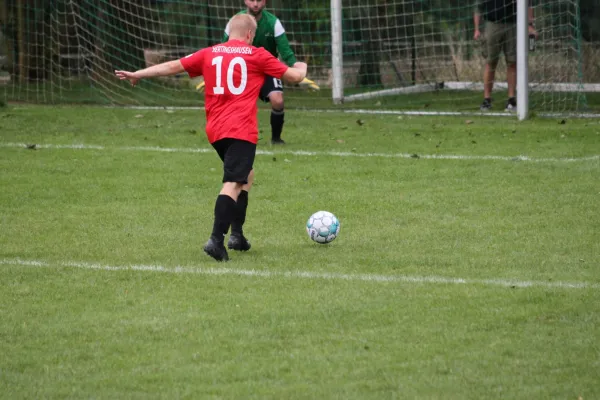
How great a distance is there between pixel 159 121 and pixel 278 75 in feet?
26.5

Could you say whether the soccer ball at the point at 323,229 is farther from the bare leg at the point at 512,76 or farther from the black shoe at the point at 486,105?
the black shoe at the point at 486,105

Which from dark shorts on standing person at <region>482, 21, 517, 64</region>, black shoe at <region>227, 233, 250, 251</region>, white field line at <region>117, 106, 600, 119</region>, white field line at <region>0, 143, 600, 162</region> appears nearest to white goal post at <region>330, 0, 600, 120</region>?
white field line at <region>117, 106, 600, 119</region>

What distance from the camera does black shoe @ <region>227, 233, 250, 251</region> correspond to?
23.5 ft

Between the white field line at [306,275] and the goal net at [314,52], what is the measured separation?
1049cm

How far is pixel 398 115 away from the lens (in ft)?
51.3

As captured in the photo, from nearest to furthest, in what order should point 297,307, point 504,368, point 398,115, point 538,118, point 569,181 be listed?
point 504,368
point 297,307
point 569,181
point 538,118
point 398,115

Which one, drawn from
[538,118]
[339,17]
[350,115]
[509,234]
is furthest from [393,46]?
[509,234]

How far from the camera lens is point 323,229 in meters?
7.16

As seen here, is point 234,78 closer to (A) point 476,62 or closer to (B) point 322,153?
(B) point 322,153

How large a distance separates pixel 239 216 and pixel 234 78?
37.3 inches

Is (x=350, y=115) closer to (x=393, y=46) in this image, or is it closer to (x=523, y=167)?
(x=393, y=46)

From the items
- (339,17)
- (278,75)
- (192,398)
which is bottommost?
(192,398)

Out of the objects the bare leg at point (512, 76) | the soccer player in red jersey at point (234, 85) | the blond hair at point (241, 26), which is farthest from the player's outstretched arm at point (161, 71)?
the bare leg at point (512, 76)

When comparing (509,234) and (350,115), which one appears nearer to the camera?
(509,234)
